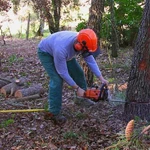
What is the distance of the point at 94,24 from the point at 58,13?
28.1ft

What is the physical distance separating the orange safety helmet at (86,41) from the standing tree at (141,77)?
2.14ft

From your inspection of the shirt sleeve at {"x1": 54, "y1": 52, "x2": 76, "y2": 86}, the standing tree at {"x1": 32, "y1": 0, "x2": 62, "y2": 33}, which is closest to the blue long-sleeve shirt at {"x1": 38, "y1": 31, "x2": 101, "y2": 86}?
the shirt sleeve at {"x1": 54, "y1": 52, "x2": 76, "y2": 86}

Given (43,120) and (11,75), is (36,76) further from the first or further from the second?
(43,120)

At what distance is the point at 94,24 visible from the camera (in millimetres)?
6223

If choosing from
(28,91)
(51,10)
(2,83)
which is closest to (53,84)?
(28,91)

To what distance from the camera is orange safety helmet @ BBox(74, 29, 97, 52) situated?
13.2 ft

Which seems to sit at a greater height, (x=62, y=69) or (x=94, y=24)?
(x=94, y=24)

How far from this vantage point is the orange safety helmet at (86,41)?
4027 millimetres

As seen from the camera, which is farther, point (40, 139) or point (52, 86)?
point (52, 86)

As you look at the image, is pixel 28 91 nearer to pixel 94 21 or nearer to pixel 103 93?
pixel 94 21

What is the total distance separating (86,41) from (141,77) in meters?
0.95

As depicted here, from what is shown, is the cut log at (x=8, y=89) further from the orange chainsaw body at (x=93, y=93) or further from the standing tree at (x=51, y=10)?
the standing tree at (x=51, y=10)

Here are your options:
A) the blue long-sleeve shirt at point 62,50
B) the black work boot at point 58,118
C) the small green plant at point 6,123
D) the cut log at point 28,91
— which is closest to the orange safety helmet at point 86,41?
the blue long-sleeve shirt at point 62,50

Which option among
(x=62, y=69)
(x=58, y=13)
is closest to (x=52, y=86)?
(x=62, y=69)
